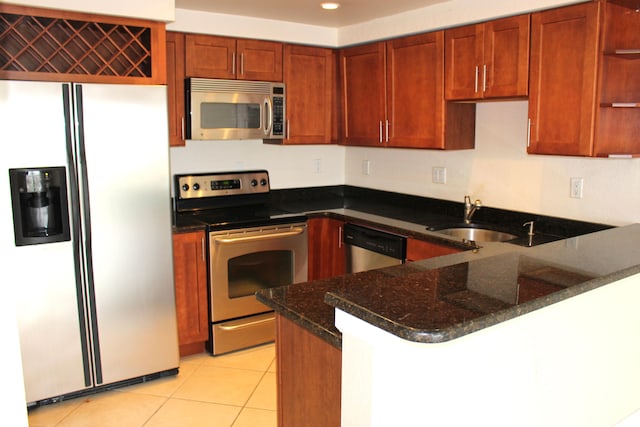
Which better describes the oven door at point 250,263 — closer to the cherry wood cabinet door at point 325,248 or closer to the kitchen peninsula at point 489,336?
the cherry wood cabinet door at point 325,248

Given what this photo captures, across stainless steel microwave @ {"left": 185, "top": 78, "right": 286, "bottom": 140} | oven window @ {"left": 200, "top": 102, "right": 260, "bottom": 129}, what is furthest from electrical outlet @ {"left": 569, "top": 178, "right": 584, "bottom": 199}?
oven window @ {"left": 200, "top": 102, "right": 260, "bottom": 129}

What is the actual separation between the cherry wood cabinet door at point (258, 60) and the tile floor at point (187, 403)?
75.8 inches

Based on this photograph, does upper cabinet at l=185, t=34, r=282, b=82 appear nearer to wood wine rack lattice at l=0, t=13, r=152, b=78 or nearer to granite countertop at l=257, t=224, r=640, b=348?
wood wine rack lattice at l=0, t=13, r=152, b=78

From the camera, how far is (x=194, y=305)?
11.5 ft

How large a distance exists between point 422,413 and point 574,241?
1.19 meters

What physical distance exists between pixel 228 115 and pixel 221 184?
55 centimetres

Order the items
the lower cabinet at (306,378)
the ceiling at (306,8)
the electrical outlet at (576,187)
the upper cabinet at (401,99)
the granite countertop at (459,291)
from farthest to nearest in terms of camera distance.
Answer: the upper cabinet at (401,99)
the ceiling at (306,8)
the electrical outlet at (576,187)
the lower cabinet at (306,378)
the granite countertop at (459,291)

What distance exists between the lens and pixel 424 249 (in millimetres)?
3207

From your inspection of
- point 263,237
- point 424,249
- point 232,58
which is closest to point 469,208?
point 424,249

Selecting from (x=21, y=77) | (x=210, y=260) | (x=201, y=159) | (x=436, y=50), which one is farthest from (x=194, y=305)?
(x=436, y=50)

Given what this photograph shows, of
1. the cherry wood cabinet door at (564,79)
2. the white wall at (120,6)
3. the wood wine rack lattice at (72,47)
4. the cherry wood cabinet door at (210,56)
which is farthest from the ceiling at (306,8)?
the cherry wood cabinet door at (564,79)

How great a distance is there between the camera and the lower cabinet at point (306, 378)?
169 centimetres

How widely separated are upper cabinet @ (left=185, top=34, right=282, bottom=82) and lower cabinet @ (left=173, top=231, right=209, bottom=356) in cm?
108

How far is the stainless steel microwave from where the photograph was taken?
141 inches
